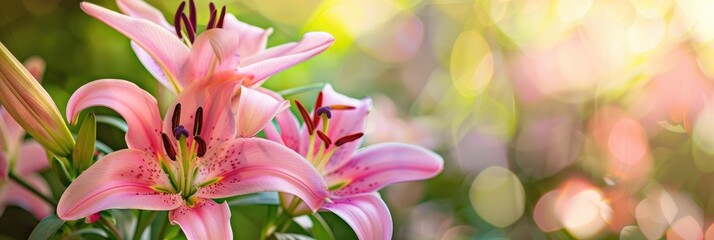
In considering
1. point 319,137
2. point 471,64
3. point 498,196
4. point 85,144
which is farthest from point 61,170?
point 471,64

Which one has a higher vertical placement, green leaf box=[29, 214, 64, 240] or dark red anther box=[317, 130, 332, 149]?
dark red anther box=[317, 130, 332, 149]

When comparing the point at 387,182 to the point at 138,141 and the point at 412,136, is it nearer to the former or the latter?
the point at 138,141

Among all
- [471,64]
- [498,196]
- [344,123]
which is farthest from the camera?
[471,64]

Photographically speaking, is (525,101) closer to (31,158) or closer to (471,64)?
(471,64)

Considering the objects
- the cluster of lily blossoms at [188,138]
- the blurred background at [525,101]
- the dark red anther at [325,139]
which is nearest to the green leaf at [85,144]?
the cluster of lily blossoms at [188,138]

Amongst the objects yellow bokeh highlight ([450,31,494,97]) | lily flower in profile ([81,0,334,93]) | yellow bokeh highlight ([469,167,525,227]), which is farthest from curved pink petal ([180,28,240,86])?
yellow bokeh highlight ([450,31,494,97])

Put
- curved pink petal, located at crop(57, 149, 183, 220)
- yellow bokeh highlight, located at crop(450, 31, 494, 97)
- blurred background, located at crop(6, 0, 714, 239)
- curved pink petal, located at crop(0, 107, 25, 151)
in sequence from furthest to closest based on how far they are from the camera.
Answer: yellow bokeh highlight, located at crop(450, 31, 494, 97)
blurred background, located at crop(6, 0, 714, 239)
curved pink petal, located at crop(0, 107, 25, 151)
curved pink petal, located at crop(57, 149, 183, 220)

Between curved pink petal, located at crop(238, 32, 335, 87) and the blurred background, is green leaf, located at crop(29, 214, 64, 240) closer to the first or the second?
curved pink petal, located at crop(238, 32, 335, 87)

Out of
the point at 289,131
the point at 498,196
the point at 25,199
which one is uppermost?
the point at 289,131
